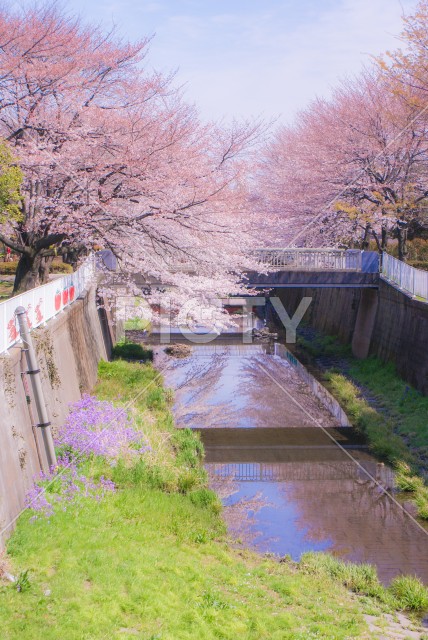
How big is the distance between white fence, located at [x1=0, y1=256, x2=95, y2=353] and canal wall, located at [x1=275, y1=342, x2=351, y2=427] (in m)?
9.18

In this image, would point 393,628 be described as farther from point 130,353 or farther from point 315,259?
point 130,353

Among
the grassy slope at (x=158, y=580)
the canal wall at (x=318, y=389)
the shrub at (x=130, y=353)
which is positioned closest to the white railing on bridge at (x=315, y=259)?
the canal wall at (x=318, y=389)

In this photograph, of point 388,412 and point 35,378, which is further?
point 388,412

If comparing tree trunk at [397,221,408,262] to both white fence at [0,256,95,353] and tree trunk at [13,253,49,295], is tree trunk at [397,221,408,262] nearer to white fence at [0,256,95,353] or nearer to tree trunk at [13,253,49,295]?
white fence at [0,256,95,353]

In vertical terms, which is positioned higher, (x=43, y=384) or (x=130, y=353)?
(x=43, y=384)

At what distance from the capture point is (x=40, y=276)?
22.3 m

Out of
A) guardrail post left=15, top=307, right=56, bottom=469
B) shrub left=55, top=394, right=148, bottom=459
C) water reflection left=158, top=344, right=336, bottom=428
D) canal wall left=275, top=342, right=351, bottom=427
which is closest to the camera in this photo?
guardrail post left=15, top=307, right=56, bottom=469

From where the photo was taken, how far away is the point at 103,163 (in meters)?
17.3

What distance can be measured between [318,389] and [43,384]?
44.5 ft

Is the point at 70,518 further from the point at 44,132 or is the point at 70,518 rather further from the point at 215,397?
the point at 215,397

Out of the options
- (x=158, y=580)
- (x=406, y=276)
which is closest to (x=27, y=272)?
(x=158, y=580)

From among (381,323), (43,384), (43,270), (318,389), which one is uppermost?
(43,270)

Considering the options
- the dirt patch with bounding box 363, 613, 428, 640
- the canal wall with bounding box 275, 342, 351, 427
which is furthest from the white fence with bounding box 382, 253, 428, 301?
the dirt patch with bounding box 363, 613, 428, 640

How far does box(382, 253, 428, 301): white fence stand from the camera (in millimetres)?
22609
